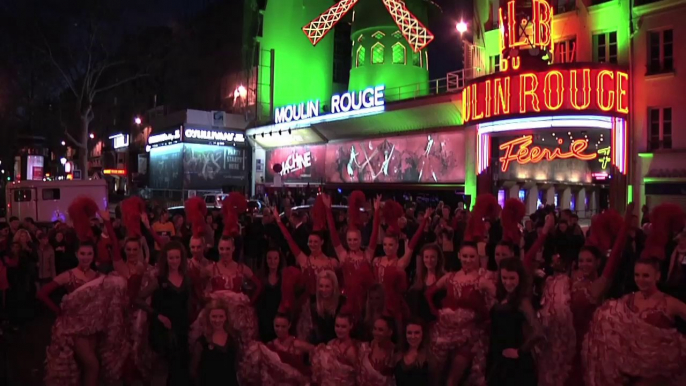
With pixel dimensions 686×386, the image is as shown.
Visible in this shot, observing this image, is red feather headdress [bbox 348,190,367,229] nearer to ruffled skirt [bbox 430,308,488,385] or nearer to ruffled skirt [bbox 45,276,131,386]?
ruffled skirt [bbox 430,308,488,385]

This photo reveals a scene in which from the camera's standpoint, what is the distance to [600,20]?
67.4 feet

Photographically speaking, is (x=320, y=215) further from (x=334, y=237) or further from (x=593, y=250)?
(x=593, y=250)

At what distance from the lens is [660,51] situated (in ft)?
62.7

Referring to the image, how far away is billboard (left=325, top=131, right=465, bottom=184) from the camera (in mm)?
25453

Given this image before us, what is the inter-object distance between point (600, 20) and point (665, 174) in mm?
5663

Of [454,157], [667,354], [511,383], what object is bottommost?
[511,383]

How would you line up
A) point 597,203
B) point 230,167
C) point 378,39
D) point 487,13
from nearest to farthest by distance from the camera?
point 487,13 < point 597,203 < point 378,39 < point 230,167

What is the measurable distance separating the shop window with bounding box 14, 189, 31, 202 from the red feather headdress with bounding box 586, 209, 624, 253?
71.6ft

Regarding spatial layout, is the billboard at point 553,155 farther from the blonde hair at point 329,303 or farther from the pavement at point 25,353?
the pavement at point 25,353

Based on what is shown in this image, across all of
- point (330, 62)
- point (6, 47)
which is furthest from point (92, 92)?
point (330, 62)

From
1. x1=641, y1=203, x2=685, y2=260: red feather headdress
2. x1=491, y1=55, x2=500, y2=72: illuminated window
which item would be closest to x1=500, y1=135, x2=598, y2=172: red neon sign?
x1=491, y1=55, x2=500, y2=72: illuminated window

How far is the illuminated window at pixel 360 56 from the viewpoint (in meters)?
32.2

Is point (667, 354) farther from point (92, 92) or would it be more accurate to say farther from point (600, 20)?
point (92, 92)

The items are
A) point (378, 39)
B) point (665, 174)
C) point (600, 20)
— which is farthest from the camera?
point (378, 39)
